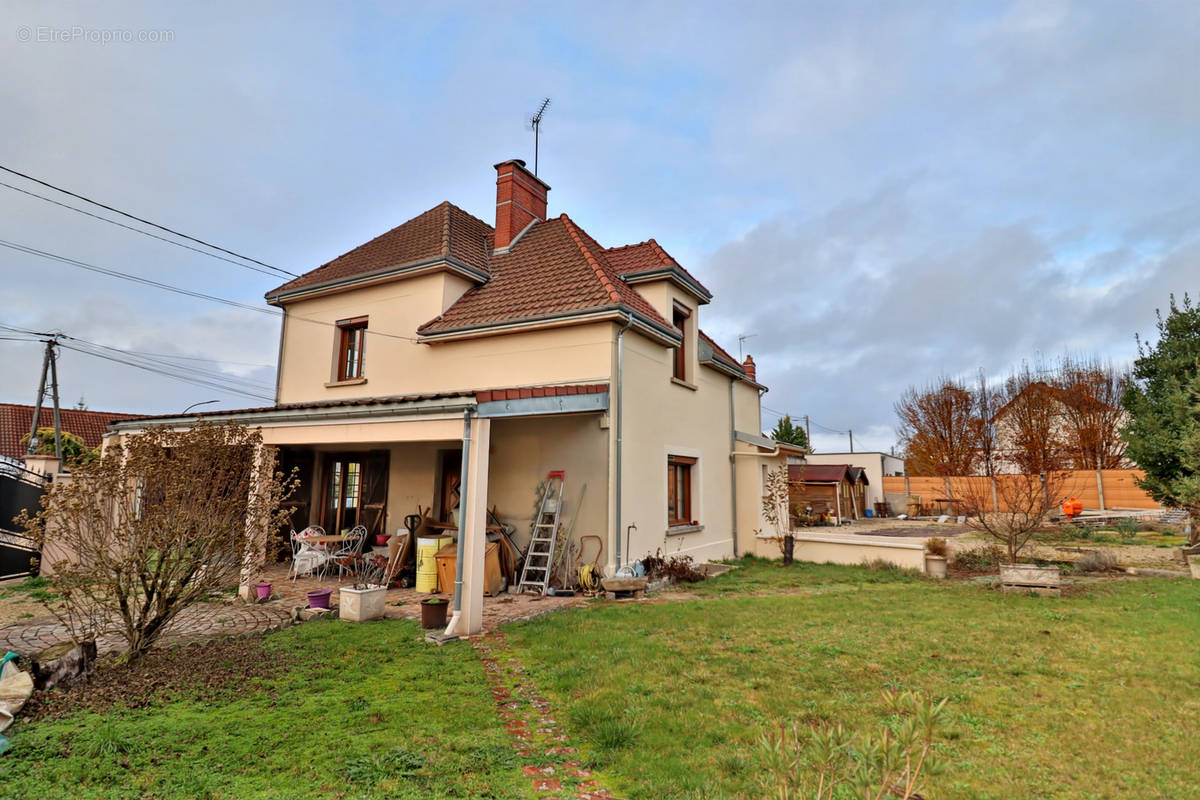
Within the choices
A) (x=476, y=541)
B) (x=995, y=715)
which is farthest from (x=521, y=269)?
(x=995, y=715)

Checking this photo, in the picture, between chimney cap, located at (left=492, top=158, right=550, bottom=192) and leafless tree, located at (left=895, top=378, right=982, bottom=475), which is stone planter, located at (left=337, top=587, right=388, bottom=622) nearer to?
chimney cap, located at (left=492, top=158, right=550, bottom=192)

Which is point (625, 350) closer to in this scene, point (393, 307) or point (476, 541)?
point (476, 541)

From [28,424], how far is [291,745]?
37.0 metres

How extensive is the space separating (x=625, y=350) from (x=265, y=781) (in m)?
8.14

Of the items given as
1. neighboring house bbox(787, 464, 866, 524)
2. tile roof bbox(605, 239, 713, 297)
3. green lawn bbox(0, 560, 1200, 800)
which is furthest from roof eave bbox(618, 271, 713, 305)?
neighboring house bbox(787, 464, 866, 524)

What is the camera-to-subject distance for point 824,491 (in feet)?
82.6

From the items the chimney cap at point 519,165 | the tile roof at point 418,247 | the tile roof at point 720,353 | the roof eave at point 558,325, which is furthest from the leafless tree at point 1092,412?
the tile roof at point 418,247

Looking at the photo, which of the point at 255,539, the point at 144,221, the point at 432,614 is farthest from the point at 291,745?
the point at 144,221

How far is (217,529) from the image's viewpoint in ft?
19.5

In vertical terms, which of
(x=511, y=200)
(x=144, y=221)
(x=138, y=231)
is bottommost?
(x=138, y=231)

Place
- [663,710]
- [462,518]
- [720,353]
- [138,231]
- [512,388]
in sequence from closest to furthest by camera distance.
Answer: [663,710] < [462,518] < [512,388] < [138,231] < [720,353]

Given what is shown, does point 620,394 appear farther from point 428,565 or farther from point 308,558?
point 308,558

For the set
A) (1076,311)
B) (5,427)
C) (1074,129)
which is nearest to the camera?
(1074,129)

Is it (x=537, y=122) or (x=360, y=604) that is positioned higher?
(x=537, y=122)
